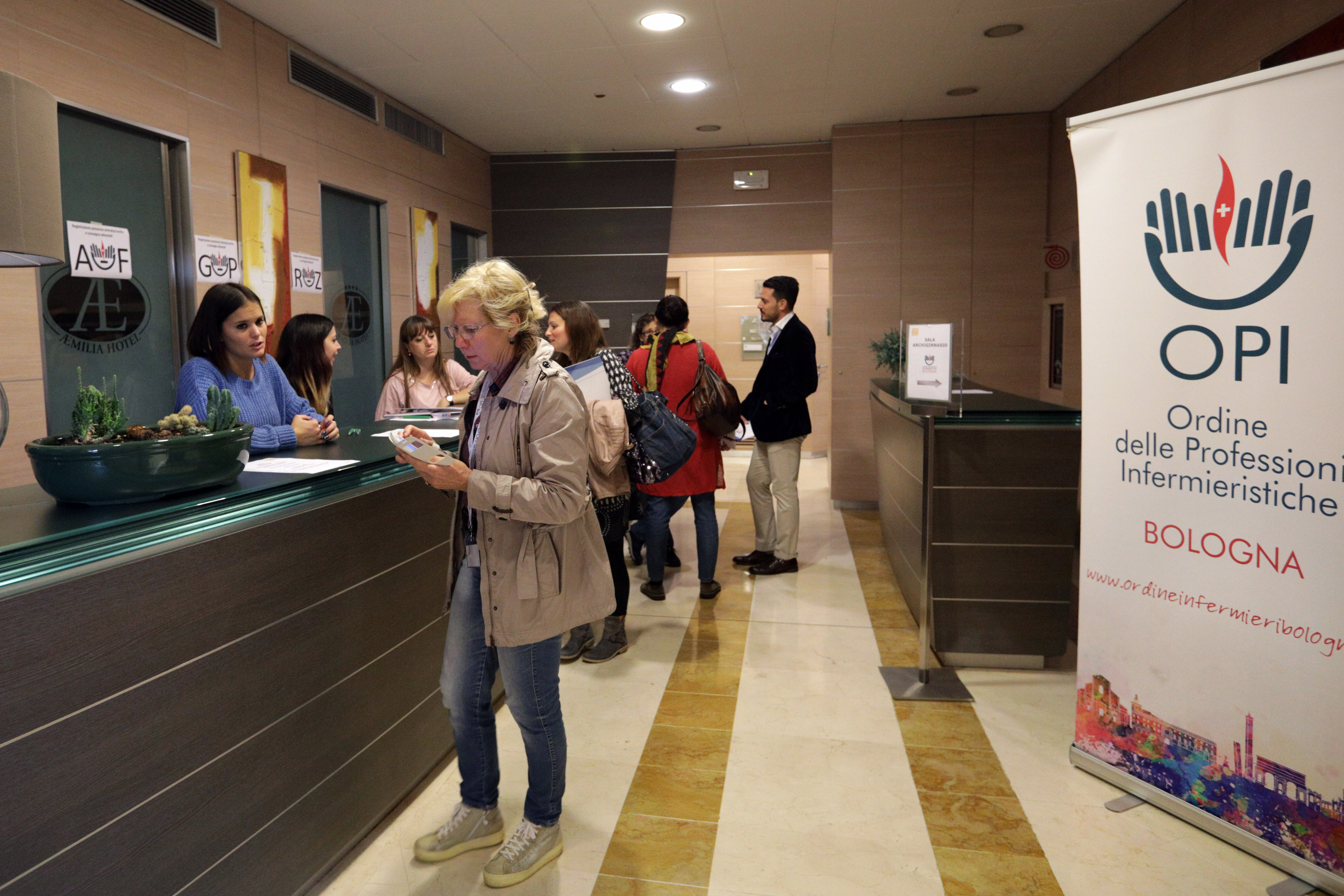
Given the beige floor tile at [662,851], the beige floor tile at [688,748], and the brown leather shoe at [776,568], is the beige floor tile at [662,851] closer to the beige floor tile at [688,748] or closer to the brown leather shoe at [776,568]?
the beige floor tile at [688,748]

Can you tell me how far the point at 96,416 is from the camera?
1.67m

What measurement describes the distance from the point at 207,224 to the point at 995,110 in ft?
19.0

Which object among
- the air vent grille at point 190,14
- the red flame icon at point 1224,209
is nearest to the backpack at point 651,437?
the red flame icon at point 1224,209

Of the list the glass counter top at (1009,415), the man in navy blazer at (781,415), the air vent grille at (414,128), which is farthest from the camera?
the air vent grille at (414,128)

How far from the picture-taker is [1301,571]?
210 centimetres

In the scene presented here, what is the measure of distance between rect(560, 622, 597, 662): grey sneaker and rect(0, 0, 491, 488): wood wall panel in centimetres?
241

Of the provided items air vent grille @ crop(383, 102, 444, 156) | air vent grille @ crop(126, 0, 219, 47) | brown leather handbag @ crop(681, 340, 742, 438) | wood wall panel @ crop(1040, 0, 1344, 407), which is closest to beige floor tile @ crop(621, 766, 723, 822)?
brown leather handbag @ crop(681, 340, 742, 438)

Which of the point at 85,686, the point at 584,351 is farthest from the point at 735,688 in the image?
the point at 85,686

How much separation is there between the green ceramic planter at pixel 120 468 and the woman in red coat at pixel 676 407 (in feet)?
8.58

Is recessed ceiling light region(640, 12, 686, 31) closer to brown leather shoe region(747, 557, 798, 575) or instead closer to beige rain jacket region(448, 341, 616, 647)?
brown leather shoe region(747, 557, 798, 575)

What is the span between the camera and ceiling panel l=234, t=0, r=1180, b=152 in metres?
4.52

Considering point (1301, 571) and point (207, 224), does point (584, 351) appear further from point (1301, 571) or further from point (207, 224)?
point (1301, 571)

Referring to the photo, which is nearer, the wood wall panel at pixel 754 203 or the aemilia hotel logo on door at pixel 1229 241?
the aemilia hotel logo on door at pixel 1229 241

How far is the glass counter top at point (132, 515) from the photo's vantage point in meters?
1.37
